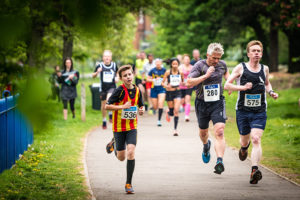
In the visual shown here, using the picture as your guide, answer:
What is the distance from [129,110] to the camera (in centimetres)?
722

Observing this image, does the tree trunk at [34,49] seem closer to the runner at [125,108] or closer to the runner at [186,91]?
the runner at [125,108]

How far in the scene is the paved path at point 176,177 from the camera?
6.82 m

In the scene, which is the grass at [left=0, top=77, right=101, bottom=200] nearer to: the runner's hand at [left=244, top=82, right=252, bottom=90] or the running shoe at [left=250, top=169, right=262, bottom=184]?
the running shoe at [left=250, top=169, right=262, bottom=184]

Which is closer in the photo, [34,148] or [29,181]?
[29,181]

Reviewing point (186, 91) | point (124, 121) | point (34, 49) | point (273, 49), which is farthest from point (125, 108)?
point (273, 49)

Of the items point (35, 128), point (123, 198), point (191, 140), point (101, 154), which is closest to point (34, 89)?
point (35, 128)

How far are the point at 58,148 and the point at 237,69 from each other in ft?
15.4

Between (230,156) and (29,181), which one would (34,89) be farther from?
(230,156)

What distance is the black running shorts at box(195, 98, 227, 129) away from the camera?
806cm

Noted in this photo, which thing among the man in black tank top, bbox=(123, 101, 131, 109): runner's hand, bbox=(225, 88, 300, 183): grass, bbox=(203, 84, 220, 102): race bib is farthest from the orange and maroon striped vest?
bbox=(225, 88, 300, 183): grass

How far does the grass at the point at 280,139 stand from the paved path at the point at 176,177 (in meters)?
0.57

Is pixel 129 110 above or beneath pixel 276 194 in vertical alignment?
above

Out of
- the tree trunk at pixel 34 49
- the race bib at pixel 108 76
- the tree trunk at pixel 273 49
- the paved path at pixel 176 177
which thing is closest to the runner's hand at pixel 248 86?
the paved path at pixel 176 177

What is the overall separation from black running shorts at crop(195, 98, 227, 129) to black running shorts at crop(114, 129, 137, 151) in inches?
58.0
